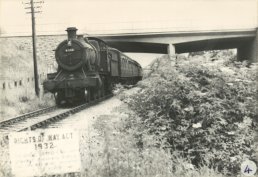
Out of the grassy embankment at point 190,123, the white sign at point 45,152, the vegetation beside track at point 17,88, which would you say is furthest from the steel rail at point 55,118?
the grassy embankment at point 190,123

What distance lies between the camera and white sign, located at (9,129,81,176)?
5.96 metres

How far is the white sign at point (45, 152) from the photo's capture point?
235 inches

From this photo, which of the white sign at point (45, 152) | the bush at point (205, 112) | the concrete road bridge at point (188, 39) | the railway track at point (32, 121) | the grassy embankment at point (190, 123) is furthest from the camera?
the concrete road bridge at point (188, 39)

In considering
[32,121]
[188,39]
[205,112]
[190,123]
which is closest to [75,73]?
[32,121]

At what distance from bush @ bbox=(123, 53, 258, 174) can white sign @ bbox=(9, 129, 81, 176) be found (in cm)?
137

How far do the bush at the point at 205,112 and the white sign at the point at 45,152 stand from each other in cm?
137

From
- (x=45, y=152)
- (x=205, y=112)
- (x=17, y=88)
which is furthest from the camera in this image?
(x=17, y=88)

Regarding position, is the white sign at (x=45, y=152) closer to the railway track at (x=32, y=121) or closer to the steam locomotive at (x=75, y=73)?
the railway track at (x=32, y=121)

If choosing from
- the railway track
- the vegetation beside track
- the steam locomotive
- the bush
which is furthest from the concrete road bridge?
the bush

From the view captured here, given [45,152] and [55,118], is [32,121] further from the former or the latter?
[45,152]

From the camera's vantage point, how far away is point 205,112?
6598 millimetres

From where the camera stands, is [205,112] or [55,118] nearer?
[205,112]

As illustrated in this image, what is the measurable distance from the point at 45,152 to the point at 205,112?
102 inches

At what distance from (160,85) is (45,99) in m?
10.5
